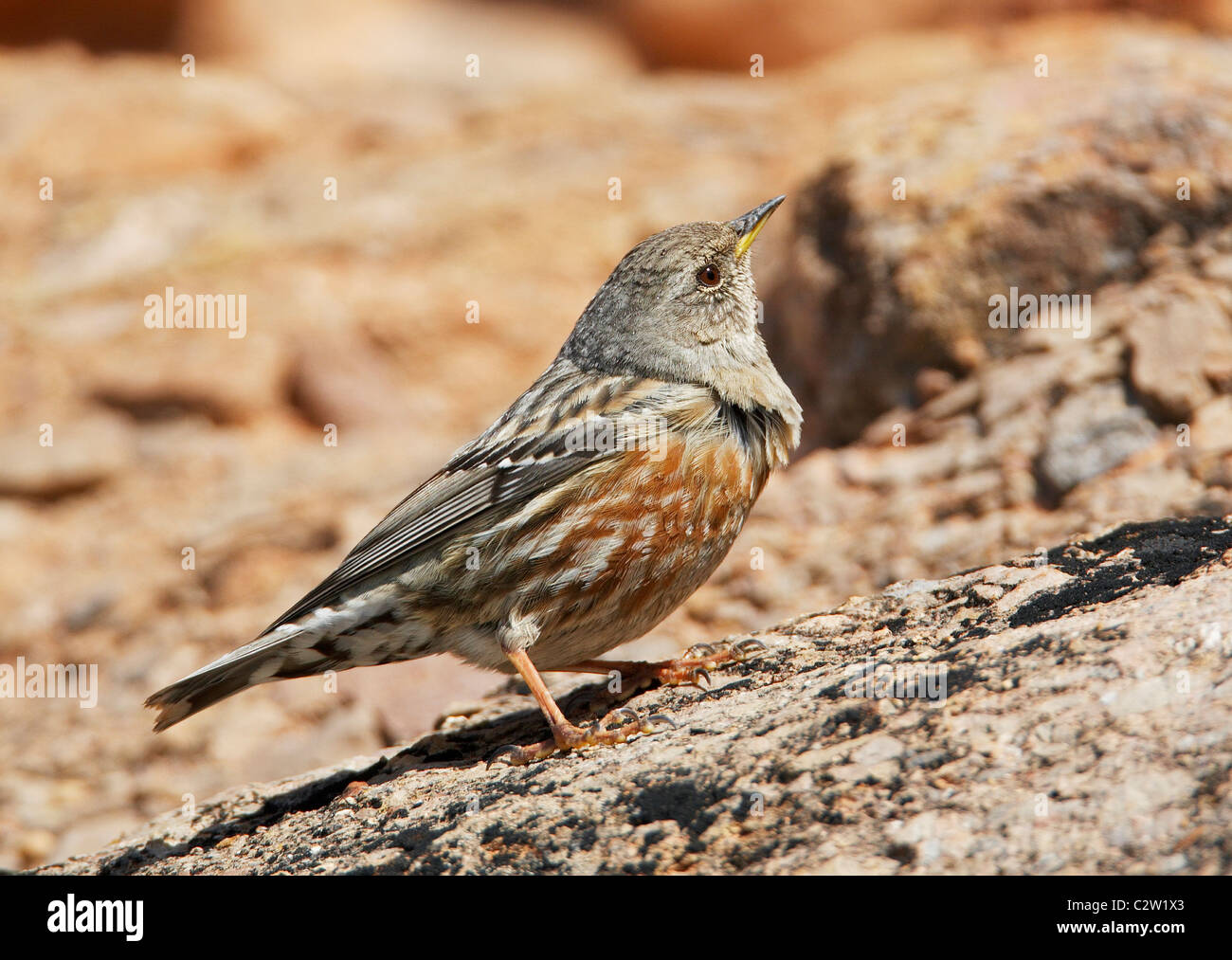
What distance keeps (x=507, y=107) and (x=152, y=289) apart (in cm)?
455

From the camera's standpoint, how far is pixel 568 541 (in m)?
5.20

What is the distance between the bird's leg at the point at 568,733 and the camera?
4688mm

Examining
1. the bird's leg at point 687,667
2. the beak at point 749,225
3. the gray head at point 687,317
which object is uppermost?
the beak at point 749,225

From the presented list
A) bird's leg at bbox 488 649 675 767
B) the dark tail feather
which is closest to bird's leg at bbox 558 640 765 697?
bird's leg at bbox 488 649 675 767

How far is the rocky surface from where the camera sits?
10.4 feet

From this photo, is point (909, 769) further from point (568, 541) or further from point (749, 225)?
point (749, 225)

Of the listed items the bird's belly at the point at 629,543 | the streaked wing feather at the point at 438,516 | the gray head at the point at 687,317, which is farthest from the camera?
the gray head at the point at 687,317

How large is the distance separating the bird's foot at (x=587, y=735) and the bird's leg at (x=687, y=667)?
432mm

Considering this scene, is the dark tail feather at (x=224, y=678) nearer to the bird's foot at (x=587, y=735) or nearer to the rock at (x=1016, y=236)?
the bird's foot at (x=587, y=735)

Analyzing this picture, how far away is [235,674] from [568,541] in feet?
5.45

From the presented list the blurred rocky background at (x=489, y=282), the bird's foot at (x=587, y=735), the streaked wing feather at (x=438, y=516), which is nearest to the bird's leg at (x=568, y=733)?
the bird's foot at (x=587, y=735)

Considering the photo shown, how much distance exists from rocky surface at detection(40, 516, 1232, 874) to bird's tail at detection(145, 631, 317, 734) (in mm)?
561

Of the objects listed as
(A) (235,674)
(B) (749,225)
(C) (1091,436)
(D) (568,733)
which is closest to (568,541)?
(D) (568,733)

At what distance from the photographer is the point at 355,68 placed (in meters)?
15.2
